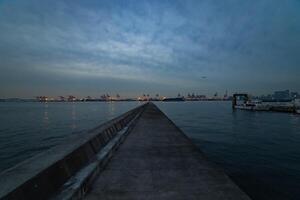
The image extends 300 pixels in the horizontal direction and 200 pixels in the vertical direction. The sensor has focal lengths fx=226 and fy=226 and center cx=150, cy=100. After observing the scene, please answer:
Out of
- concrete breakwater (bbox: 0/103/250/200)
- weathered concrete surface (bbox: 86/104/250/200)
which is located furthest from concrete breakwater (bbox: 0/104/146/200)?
weathered concrete surface (bbox: 86/104/250/200)

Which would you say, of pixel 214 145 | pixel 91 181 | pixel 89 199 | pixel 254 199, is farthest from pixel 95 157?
pixel 214 145

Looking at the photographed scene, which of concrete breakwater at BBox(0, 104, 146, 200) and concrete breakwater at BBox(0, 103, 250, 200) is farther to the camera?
concrete breakwater at BBox(0, 103, 250, 200)

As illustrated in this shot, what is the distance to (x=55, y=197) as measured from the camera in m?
4.01

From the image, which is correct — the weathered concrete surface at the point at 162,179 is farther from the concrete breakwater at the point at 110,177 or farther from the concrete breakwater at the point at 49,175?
the concrete breakwater at the point at 49,175

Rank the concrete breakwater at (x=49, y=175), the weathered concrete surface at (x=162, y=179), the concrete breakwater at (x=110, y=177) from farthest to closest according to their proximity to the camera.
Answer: the weathered concrete surface at (x=162, y=179), the concrete breakwater at (x=110, y=177), the concrete breakwater at (x=49, y=175)

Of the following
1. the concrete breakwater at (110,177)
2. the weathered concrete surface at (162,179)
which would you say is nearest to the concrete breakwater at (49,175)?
the concrete breakwater at (110,177)

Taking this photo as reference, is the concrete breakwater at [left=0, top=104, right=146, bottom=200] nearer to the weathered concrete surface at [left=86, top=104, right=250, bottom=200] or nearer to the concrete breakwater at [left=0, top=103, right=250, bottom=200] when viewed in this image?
the concrete breakwater at [left=0, top=103, right=250, bottom=200]

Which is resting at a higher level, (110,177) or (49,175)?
(49,175)

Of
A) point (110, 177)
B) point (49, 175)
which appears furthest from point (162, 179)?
point (49, 175)

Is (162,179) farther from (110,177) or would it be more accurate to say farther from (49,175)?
(49,175)

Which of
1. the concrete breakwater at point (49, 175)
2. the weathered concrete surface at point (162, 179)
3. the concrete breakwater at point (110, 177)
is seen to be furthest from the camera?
the weathered concrete surface at point (162, 179)

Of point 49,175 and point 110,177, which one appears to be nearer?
point 49,175

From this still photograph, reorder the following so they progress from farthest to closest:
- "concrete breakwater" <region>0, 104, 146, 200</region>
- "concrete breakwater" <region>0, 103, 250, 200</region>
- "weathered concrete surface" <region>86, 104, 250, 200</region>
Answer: "weathered concrete surface" <region>86, 104, 250, 200</region> < "concrete breakwater" <region>0, 103, 250, 200</region> < "concrete breakwater" <region>0, 104, 146, 200</region>

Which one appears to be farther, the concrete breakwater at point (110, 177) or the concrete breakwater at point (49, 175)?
the concrete breakwater at point (110, 177)
